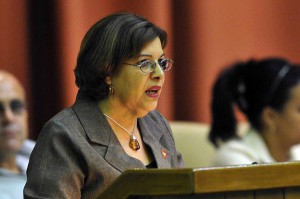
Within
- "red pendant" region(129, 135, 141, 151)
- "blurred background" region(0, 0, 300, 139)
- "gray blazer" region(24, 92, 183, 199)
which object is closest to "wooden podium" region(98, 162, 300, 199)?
"gray blazer" region(24, 92, 183, 199)

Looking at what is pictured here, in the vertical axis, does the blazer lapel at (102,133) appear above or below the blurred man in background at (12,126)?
above

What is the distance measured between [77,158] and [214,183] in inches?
13.2

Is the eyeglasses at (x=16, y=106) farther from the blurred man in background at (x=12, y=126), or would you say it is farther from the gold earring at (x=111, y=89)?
the gold earring at (x=111, y=89)

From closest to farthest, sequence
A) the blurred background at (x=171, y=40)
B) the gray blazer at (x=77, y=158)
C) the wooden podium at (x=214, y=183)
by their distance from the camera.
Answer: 1. the wooden podium at (x=214, y=183)
2. the gray blazer at (x=77, y=158)
3. the blurred background at (x=171, y=40)

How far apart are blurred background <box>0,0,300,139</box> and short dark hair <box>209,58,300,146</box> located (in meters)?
0.44

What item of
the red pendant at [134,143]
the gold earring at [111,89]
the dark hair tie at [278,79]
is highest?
the gold earring at [111,89]

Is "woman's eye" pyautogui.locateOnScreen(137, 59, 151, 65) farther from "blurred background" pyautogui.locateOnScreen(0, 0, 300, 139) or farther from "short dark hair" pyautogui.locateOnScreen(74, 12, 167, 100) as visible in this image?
"blurred background" pyautogui.locateOnScreen(0, 0, 300, 139)

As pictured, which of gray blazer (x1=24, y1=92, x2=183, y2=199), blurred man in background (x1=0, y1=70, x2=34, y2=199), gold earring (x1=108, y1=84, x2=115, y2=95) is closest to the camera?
gray blazer (x1=24, y1=92, x2=183, y2=199)

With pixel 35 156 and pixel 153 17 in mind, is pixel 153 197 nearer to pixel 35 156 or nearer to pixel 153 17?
pixel 35 156

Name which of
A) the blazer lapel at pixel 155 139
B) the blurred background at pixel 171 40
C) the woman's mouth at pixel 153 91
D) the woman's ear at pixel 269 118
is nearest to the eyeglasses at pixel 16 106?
the blurred background at pixel 171 40

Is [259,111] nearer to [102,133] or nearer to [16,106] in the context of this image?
[16,106]

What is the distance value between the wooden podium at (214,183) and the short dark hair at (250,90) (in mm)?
1378

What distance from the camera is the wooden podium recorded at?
129cm

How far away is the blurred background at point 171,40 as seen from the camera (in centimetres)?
301
